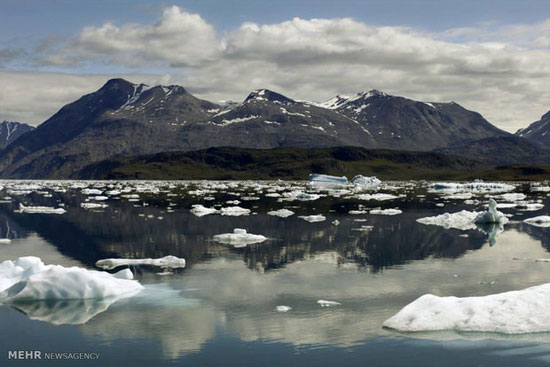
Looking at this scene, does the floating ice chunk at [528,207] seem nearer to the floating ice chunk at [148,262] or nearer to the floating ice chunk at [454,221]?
the floating ice chunk at [454,221]

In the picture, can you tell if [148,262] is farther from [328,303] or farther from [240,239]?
[328,303]

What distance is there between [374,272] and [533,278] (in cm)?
784

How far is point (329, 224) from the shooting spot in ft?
166

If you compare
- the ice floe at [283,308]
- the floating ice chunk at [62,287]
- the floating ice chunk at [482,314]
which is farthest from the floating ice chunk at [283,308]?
the floating ice chunk at [62,287]

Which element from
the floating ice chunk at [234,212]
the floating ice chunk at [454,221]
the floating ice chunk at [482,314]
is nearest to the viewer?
the floating ice chunk at [482,314]

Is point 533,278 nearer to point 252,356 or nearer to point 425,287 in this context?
point 425,287

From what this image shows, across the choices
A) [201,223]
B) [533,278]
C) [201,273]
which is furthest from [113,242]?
[533,278]

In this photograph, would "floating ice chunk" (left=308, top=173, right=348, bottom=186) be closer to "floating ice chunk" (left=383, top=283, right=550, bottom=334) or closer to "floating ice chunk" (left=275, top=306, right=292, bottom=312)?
"floating ice chunk" (left=275, top=306, right=292, bottom=312)

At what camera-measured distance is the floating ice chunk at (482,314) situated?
17672 millimetres

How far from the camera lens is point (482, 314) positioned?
18.3 m

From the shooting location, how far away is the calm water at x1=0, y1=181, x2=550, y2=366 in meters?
16.4

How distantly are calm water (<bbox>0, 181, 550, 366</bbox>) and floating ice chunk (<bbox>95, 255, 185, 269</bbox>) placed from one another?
86 centimetres

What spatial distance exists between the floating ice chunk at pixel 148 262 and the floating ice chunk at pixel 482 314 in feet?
50.3

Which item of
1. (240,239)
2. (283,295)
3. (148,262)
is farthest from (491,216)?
(148,262)
